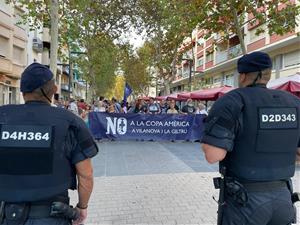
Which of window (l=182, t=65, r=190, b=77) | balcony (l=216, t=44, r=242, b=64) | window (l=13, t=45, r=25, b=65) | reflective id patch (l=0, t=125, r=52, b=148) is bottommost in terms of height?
reflective id patch (l=0, t=125, r=52, b=148)

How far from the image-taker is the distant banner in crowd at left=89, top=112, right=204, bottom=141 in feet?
42.1

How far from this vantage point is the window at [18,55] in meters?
27.9

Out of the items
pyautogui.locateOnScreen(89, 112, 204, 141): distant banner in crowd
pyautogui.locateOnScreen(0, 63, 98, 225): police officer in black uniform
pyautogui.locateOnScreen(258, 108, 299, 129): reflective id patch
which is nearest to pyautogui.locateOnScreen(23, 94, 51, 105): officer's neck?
pyautogui.locateOnScreen(0, 63, 98, 225): police officer in black uniform

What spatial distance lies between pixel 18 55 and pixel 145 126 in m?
19.6

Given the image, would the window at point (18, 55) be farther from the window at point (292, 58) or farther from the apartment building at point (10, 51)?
the window at point (292, 58)

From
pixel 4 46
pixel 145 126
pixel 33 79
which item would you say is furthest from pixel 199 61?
pixel 33 79

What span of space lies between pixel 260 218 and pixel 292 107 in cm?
87

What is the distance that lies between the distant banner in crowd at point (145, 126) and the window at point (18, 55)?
18.0m

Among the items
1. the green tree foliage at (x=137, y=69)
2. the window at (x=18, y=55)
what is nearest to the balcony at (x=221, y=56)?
the green tree foliage at (x=137, y=69)

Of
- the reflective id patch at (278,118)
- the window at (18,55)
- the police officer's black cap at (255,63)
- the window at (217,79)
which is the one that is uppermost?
the window at (18,55)

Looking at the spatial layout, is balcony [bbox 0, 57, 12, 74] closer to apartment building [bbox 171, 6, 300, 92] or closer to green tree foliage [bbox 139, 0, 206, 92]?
green tree foliage [bbox 139, 0, 206, 92]

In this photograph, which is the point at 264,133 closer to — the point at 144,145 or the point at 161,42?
the point at 144,145

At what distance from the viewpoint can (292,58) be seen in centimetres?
2256

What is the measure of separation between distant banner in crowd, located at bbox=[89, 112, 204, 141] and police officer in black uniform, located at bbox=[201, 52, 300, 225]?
10.1 m
